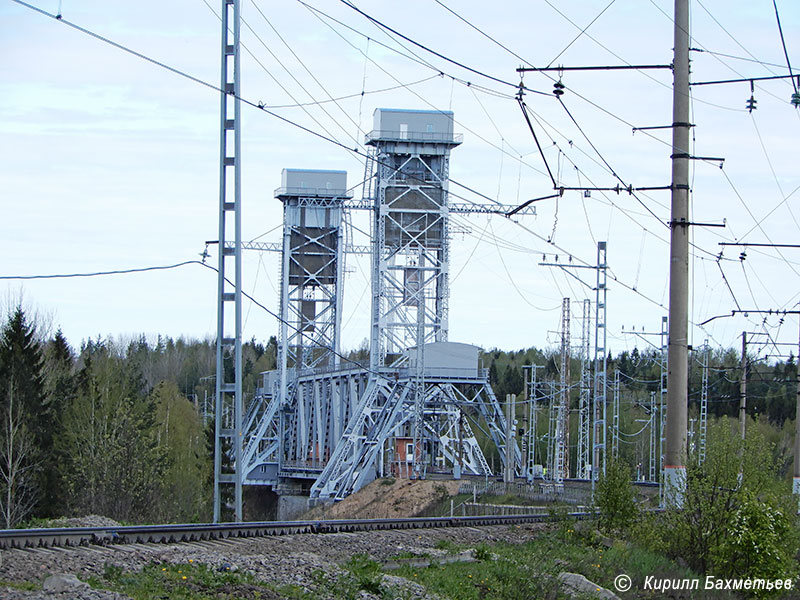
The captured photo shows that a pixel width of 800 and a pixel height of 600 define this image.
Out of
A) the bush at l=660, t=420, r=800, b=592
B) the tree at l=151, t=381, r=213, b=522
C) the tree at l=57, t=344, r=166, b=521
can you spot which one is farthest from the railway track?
the tree at l=151, t=381, r=213, b=522

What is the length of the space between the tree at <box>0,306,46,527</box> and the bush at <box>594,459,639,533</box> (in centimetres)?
2711

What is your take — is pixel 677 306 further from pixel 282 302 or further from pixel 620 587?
pixel 282 302

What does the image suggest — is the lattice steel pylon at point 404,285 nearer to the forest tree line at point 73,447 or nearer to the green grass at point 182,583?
the forest tree line at point 73,447

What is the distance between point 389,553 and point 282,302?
2072 inches

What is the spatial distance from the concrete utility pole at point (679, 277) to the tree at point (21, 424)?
3084cm

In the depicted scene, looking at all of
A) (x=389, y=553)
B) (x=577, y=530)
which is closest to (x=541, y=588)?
(x=389, y=553)

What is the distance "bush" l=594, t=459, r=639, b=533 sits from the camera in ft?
79.5

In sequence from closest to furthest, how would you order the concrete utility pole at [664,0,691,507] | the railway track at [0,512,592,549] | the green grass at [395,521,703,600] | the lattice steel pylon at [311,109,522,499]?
the railway track at [0,512,592,549] → the green grass at [395,521,703,600] → the concrete utility pole at [664,0,691,507] → the lattice steel pylon at [311,109,522,499]

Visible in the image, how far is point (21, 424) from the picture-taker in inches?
1804

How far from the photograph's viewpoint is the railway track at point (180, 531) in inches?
625

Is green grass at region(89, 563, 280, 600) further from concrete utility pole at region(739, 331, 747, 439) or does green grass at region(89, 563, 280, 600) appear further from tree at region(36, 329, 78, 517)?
concrete utility pole at region(739, 331, 747, 439)

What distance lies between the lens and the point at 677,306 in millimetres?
19375

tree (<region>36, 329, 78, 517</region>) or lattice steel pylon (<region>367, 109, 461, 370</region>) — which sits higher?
lattice steel pylon (<region>367, 109, 461, 370</region>)

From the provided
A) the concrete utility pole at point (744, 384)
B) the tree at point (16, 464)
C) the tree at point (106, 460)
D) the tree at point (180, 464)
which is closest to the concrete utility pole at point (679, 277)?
the concrete utility pole at point (744, 384)
